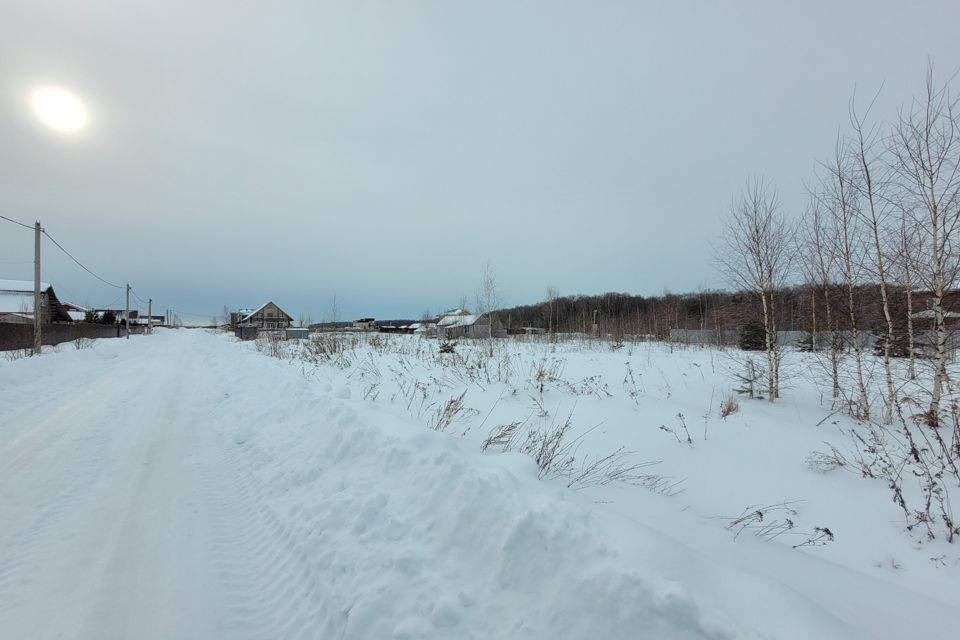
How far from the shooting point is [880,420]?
7641 millimetres

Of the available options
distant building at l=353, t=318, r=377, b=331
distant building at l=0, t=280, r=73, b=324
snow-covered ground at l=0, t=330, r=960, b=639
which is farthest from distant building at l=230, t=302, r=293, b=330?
snow-covered ground at l=0, t=330, r=960, b=639

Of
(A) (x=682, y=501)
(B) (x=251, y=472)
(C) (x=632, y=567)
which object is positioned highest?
(C) (x=632, y=567)

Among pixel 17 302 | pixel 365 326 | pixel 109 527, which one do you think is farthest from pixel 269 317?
pixel 109 527

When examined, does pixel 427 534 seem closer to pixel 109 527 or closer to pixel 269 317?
pixel 109 527

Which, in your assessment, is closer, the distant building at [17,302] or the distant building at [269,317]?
the distant building at [17,302]

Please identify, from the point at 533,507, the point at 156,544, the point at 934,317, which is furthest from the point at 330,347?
the point at 934,317

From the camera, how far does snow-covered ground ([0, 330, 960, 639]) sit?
2.17 m

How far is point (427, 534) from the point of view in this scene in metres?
2.86

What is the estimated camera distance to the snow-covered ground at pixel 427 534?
7.13 feet

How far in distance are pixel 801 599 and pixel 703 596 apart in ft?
1.95

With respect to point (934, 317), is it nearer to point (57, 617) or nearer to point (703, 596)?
point (703, 596)

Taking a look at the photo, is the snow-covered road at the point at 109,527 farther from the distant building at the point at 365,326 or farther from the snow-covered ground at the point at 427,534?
the distant building at the point at 365,326

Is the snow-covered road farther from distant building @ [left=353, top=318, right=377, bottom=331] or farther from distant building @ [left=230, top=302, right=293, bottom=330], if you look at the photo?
distant building @ [left=230, top=302, right=293, bottom=330]

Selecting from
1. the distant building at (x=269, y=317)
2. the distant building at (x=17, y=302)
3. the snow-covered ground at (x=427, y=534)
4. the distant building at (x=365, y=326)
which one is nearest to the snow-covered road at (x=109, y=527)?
the snow-covered ground at (x=427, y=534)
